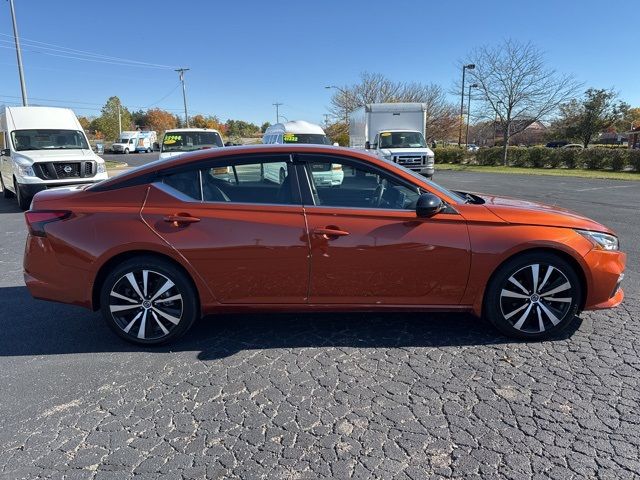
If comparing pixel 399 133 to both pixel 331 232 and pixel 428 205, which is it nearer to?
pixel 428 205

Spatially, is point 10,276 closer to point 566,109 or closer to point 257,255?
point 257,255

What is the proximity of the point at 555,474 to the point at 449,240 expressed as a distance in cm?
174

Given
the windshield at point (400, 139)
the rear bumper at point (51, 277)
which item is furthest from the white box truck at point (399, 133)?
the rear bumper at point (51, 277)

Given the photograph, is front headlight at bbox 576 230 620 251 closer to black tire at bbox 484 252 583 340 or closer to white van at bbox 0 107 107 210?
black tire at bbox 484 252 583 340

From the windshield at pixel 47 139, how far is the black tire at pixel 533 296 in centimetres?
1212

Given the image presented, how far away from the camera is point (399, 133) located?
63.9 feet

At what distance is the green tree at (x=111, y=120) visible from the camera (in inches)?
3332

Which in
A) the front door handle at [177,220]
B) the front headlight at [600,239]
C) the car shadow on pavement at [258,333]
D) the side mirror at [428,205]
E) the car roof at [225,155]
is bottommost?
the car shadow on pavement at [258,333]

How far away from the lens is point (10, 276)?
5844mm

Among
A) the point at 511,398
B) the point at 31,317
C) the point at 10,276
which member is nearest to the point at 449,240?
the point at 511,398

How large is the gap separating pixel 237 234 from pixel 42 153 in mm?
10227

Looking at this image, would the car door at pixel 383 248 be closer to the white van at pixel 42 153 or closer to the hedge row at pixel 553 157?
the white van at pixel 42 153

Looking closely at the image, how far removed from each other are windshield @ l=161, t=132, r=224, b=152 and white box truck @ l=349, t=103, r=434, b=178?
7193 millimetres

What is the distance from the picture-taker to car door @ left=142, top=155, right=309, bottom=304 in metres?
3.61
